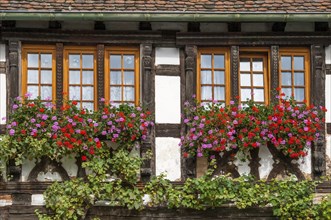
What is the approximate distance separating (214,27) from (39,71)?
2.76m

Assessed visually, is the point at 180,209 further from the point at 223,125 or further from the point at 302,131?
the point at 302,131

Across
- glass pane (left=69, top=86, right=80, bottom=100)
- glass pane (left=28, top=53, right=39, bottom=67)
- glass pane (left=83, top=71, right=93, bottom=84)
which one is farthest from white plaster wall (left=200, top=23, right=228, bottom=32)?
glass pane (left=28, top=53, right=39, bottom=67)

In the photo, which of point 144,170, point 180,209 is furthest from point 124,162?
point 180,209

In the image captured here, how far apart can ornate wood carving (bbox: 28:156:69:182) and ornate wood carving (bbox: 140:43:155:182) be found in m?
→ 1.16

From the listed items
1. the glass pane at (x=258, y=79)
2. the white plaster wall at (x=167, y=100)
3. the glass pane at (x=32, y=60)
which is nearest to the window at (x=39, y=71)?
the glass pane at (x=32, y=60)

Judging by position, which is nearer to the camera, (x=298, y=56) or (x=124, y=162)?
(x=124, y=162)

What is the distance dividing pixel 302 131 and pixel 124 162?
267cm

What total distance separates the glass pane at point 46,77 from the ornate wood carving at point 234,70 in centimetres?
277

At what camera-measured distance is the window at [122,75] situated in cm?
1187

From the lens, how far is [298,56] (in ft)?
39.6

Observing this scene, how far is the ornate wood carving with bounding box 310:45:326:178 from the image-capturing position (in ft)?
38.5

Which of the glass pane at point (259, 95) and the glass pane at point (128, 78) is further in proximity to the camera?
the glass pane at point (259, 95)

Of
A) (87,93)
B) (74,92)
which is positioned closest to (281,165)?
(87,93)

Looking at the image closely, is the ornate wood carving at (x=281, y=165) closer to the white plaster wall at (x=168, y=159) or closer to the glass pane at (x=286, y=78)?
the glass pane at (x=286, y=78)
